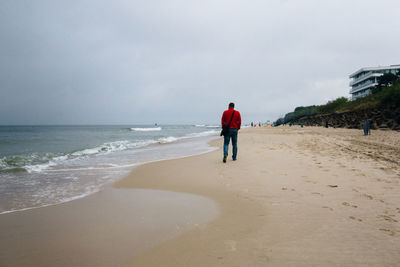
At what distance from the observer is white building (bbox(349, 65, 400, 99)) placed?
5874 cm

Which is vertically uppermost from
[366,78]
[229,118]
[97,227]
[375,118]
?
[366,78]

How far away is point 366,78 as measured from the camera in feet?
200

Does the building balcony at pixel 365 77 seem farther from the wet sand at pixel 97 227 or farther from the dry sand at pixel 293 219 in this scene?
the wet sand at pixel 97 227

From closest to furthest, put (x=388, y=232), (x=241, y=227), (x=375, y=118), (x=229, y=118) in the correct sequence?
(x=388, y=232) → (x=241, y=227) → (x=229, y=118) → (x=375, y=118)

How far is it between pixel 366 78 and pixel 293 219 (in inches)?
3079

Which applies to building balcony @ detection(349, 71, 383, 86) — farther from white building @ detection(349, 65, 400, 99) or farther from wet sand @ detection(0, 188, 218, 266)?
wet sand @ detection(0, 188, 218, 266)

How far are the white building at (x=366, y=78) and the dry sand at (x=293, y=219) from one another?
70.1 m

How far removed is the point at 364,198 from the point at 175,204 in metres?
3.09

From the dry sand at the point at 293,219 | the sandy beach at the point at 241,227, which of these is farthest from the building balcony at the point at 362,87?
the sandy beach at the point at 241,227

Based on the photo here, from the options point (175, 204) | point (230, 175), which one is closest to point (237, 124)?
point (230, 175)

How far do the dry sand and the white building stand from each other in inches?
2758

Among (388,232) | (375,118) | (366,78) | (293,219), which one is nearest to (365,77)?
(366,78)

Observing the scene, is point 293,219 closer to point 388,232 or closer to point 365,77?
point 388,232

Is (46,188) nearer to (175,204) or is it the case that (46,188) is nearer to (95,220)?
(95,220)
